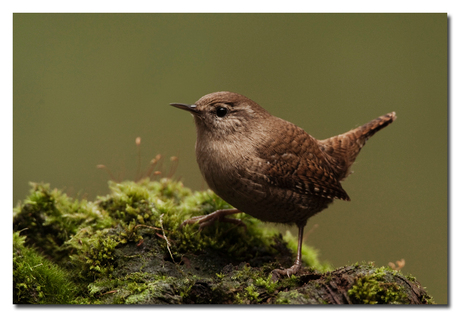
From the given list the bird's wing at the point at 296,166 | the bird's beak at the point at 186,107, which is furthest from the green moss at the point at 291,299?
the bird's beak at the point at 186,107

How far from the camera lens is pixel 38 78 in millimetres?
4344

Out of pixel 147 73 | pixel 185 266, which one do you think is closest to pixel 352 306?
pixel 185 266

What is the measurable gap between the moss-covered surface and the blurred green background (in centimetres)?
40

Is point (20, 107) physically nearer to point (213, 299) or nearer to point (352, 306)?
point (213, 299)

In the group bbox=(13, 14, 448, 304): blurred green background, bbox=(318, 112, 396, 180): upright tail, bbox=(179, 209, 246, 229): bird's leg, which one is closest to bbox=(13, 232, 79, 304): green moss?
bbox=(13, 14, 448, 304): blurred green background

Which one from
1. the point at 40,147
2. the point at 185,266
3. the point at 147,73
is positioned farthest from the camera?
the point at 147,73

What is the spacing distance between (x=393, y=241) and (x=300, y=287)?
2.94 metres

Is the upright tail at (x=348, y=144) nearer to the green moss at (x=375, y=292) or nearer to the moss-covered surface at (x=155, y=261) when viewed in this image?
the moss-covered surface at (x=155, y=261)

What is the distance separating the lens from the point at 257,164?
11.7 ft

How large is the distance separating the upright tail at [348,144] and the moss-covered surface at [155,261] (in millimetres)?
1048

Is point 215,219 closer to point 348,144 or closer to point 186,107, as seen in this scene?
point 186,107

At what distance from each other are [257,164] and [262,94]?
2216 mm

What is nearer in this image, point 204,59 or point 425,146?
point 425,146

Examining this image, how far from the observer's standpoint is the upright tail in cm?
448
